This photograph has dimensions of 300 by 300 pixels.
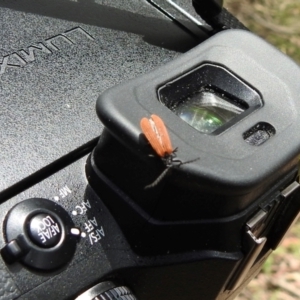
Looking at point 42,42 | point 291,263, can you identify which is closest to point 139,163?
point 42,42

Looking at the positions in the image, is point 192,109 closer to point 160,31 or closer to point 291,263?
point 160,31

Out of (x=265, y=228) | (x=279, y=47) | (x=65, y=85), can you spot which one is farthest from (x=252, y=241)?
(x=279, y=47)

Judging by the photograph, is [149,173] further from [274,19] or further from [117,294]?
[274,19]

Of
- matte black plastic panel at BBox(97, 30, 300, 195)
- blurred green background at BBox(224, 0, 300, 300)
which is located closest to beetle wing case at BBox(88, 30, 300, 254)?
matte black plastic panel at BBox(97, 30, 300, 195)

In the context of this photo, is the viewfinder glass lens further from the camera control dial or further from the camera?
the camera control dial

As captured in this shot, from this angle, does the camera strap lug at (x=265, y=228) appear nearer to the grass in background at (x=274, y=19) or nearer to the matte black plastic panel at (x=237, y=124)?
the matte black plastic panel at (x=237, y=124)

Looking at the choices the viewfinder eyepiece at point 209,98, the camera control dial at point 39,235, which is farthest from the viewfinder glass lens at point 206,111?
the camera control dial at point 39,235

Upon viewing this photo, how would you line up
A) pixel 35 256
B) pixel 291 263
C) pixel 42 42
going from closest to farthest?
pixel 35 256, pixel 42 42, pixel 291 263
